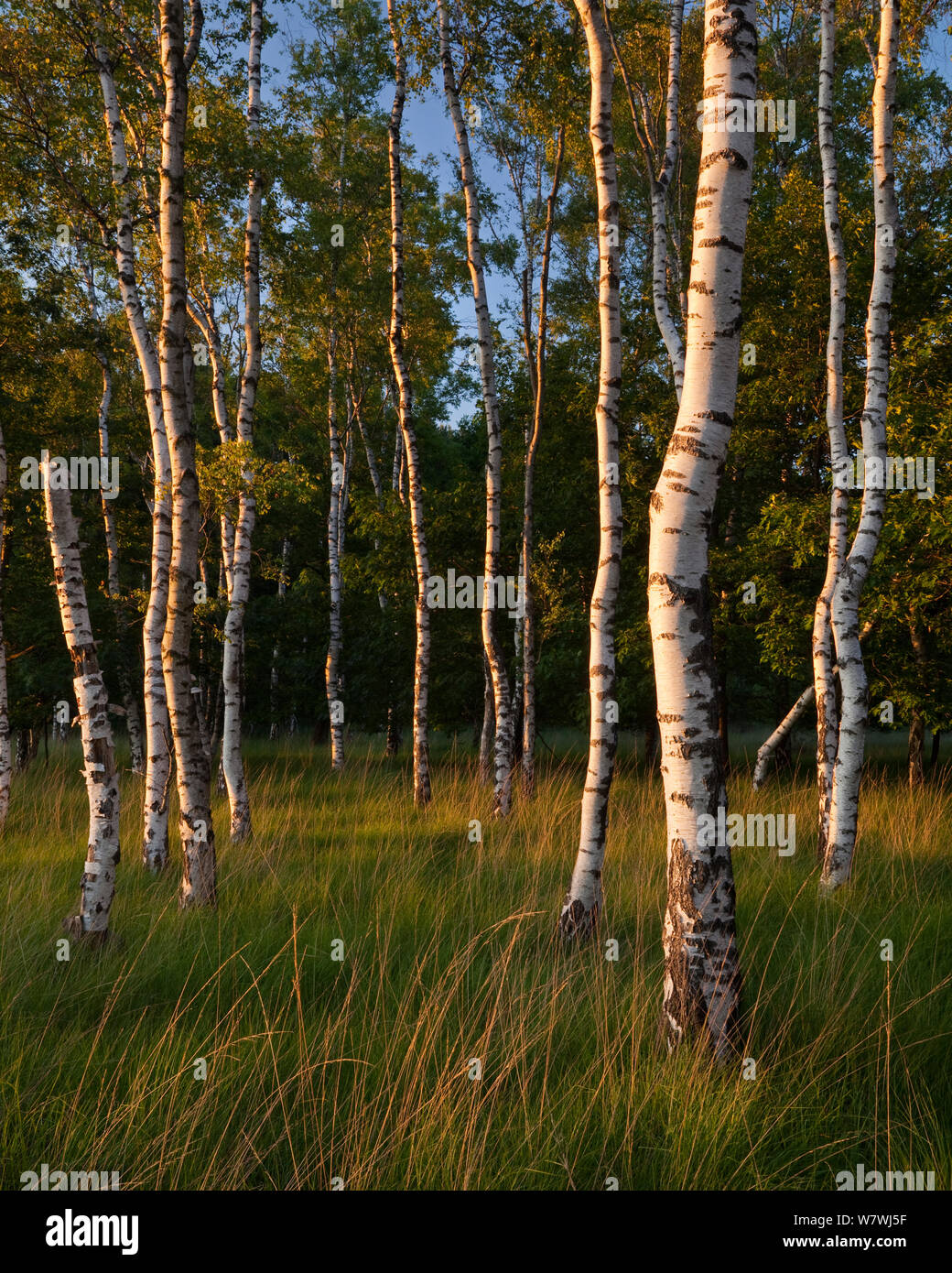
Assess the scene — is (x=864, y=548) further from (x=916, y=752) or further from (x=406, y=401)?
(x=916, y=752)

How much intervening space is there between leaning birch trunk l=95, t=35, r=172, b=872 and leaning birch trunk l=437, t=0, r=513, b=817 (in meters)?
4.00

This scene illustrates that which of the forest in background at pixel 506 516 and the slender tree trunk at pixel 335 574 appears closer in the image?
the forest in background at pixel 506 516

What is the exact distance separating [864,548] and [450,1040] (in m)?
5.64

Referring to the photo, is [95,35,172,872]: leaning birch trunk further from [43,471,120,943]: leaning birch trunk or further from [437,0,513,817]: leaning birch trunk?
[437,0,513,817]: leaning birch trunk

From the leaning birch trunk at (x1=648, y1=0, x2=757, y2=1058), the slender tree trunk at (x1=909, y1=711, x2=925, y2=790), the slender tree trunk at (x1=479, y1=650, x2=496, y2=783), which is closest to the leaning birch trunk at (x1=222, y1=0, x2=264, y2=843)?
the leaning birch trunk at (x1=648, y1=0, x2=757, y2=1058)

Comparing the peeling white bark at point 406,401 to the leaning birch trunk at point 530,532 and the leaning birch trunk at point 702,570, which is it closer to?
the leaning birch trunk at point 530,532

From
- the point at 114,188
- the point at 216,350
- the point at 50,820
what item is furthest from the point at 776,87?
the point at 50,820

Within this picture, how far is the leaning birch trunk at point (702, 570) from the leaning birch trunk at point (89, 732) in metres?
4.02

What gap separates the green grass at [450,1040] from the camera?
118 inches

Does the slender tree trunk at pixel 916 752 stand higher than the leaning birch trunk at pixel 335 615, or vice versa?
the leaning birch trunk at pixel 335 615

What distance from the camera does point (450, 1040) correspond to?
3.81 m

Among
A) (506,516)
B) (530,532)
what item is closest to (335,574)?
(506,516)

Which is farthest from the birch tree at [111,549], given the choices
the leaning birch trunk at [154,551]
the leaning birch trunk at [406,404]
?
the leaning birch trunk at [154,551]
